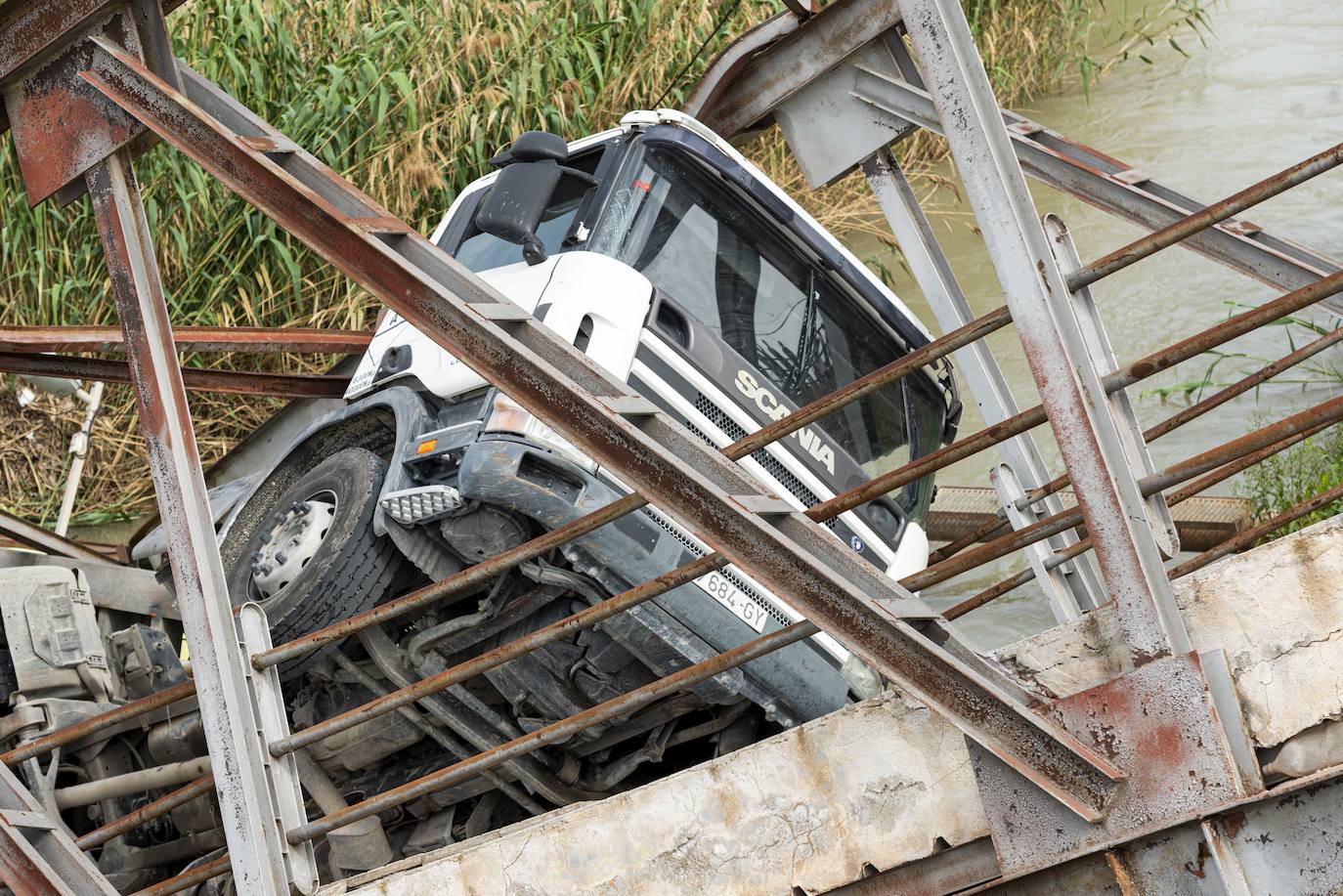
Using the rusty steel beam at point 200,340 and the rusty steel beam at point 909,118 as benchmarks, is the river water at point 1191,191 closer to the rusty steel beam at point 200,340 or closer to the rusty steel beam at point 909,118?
the rusty steel beam at point 909,118

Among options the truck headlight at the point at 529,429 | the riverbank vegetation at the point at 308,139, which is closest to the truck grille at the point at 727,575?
the truck headlight at the point at 529,429

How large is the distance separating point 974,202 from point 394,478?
72.8 inches

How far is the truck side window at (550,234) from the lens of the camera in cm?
429

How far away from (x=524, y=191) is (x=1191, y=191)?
25.8ft

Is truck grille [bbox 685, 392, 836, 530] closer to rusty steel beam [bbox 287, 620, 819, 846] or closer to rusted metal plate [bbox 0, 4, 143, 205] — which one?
rusty steel beam [bbox 287, 620, 819, 846]

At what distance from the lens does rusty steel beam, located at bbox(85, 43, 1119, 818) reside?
2670mm

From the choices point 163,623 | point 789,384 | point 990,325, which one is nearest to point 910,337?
point 789,384

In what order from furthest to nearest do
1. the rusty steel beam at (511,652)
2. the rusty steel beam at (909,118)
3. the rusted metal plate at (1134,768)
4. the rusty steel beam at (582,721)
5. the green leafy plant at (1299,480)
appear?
the green leafy plant at (1299,480) < the rusty steel beam at (909,118) < the rusty steel beam at (511,652) < the rusty steel beam at (582,721) < the rusted metal plate at (1134,768)

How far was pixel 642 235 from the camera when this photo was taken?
4.25 metres

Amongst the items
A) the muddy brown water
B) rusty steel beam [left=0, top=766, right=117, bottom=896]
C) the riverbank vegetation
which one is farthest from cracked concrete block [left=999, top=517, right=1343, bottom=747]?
the riverbank vegetation

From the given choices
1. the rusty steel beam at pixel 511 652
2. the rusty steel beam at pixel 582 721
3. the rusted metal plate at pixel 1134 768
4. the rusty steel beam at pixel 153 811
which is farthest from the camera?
the rusty steel beam at pixel 153 811

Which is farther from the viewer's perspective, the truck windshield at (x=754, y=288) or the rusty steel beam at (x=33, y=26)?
the truck windshield at (x=754, y=288)

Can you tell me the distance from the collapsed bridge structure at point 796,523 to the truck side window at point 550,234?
48.8 inches

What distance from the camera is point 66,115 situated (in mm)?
3248
